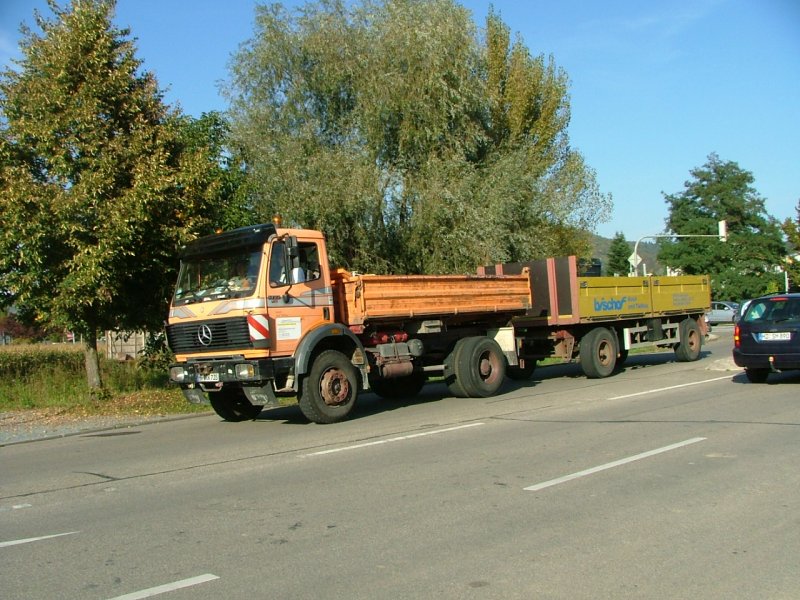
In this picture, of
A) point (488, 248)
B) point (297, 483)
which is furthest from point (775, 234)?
point (297, 483)

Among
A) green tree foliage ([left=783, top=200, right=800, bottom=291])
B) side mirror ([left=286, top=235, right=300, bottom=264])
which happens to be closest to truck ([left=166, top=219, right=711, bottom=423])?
side mirror ([left=286, top=235, right=300, bottom=264])

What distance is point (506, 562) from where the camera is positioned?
16.5ft

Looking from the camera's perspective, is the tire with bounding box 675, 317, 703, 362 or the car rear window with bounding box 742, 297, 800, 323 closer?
the car rear window with bounding box 742, 297, 800, 323

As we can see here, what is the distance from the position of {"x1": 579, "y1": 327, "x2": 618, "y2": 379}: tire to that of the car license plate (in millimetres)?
3844

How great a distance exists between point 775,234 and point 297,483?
63567mm

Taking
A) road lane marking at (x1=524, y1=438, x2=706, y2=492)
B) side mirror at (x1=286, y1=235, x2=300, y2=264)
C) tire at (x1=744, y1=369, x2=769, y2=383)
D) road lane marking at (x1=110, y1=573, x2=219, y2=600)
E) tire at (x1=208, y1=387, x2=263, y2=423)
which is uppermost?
side mirror at (x1=286, y1=235, x2=300, y2=264)

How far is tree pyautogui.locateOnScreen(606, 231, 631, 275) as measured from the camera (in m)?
92.3

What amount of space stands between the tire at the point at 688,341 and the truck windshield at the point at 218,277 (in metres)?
13.0

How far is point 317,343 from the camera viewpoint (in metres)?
11.6

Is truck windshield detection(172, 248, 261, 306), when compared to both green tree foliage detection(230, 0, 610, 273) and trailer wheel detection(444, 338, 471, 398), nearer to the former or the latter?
trailer wheel detection(444, 338, 471, 398)

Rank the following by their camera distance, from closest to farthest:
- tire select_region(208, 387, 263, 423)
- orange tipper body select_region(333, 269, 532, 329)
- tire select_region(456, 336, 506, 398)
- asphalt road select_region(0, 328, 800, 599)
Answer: asphalt road select_region(0, 328, 800, 599), orange tipper body select_region(333, 269, 532, 329), tire select_region(208, 387, 263, 423), tire select_region(456, 336, 506, 398)

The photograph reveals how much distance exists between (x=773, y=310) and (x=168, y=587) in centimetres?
1269

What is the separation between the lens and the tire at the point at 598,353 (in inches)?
671

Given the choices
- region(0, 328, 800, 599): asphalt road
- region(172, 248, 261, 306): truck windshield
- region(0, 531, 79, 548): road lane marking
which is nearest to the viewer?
region(0, 328, 800, 599): asphalt road
